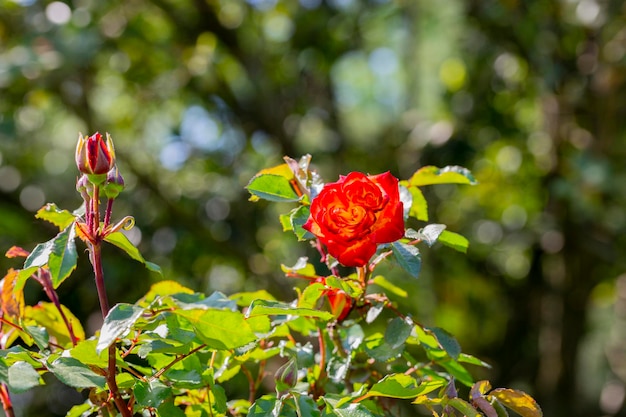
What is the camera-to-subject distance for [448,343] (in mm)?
677

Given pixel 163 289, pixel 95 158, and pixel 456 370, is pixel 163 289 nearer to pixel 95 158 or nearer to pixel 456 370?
pixel 95 158

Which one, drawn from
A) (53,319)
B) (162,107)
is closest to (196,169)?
(162,107)

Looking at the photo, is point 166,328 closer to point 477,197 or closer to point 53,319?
point 53,319

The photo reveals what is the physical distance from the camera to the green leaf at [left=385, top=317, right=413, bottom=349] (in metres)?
0.66

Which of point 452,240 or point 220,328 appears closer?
point 220,328

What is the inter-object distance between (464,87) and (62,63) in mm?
1496

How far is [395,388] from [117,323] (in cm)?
22

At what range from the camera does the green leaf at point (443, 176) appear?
74 centimetres

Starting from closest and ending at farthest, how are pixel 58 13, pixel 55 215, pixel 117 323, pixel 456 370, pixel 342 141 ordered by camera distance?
pixel 117 323, pixel 55 215, pixel 456 370, pixel 58 13, pixel 342 141

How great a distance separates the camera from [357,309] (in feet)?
2.38

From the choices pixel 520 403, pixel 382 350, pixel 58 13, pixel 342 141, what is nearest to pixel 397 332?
pixel 382 350

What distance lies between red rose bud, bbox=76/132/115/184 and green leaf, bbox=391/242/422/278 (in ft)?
0.83

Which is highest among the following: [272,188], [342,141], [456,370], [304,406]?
[272,188]

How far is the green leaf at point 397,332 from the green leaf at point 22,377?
30cm
